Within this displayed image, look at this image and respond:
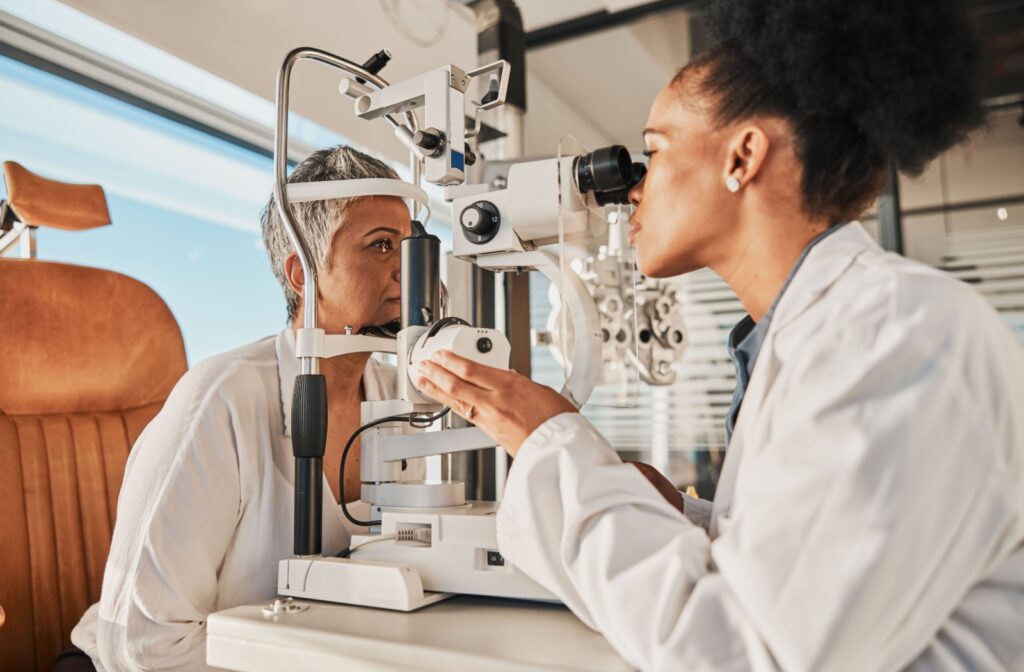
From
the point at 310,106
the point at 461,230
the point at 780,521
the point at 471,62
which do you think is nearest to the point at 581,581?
the point at 780,521

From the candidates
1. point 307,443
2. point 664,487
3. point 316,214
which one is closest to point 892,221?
point 664,487

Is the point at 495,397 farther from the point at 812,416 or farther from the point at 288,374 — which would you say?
the point at 288,374

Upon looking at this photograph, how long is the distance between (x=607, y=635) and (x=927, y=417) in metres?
0.34

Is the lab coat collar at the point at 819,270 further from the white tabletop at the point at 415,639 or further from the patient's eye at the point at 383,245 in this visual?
the patient's eye at the point at 383,245

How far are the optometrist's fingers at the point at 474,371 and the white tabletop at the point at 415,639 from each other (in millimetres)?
267

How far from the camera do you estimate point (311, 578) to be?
93 centimetres

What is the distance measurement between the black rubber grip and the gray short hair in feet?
1.12

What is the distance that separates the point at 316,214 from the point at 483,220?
16.9 inches

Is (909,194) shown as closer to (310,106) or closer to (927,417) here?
(310,106)

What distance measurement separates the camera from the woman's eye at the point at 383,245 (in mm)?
1316

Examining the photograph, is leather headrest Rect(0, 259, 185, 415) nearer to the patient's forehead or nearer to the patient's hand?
the patient's forehead

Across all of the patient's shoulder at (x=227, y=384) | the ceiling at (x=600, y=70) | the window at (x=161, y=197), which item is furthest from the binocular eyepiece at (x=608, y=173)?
the ceiling at (x=600, y=70)

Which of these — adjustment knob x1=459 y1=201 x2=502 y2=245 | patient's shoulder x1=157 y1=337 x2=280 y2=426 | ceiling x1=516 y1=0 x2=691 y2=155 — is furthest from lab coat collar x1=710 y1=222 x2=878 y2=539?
ceiling x1=516 y1=0 x2=691 y2=155

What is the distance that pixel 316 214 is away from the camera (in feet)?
4.26
